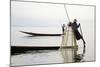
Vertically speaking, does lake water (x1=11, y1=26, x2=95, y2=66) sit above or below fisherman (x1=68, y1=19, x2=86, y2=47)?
below

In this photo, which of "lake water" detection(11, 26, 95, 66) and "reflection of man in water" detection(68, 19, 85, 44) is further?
"reflection of man in water" detection(68, 19, 85, 44)

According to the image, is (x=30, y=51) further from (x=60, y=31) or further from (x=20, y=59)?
(x=60, y=31)

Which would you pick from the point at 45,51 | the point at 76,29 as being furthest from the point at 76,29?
the point at 45,51

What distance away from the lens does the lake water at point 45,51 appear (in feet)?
7.41

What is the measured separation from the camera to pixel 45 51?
7.79 ft

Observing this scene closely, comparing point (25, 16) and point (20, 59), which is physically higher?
point (25, 16)

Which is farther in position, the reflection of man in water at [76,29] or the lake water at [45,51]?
the reflection of man in water at [76,29]

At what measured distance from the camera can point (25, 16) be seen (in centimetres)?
230

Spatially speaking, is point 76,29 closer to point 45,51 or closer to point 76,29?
point 76,29

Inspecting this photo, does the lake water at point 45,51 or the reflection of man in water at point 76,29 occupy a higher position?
the reflection of man in water at point 76,29

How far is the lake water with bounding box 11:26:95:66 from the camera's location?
7.41 ft

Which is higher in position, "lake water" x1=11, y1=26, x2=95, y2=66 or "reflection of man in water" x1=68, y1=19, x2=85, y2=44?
"reflection of man in water" x1=68, y1=19, x2=85, y2=44
